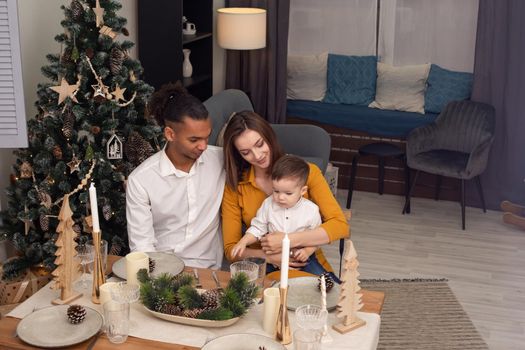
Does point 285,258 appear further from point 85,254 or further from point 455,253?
point 455,253

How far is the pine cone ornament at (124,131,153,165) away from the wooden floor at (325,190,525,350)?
1689mm

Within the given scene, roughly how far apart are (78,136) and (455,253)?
105 inches

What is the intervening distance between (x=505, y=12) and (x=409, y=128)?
1089mm

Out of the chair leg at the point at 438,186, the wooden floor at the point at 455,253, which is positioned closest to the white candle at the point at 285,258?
the wooden floor at the point at 455,253

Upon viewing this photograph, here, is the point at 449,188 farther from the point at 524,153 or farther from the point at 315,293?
the point at 315,293

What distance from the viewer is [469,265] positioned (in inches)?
189

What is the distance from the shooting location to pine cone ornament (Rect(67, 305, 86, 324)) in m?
2.33

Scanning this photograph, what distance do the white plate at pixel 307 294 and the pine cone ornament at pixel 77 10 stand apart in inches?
64.1

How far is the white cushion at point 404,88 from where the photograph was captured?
5988mm

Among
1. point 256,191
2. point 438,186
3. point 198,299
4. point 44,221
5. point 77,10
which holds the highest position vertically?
point 77,10

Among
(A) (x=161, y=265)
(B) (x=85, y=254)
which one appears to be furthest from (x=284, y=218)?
(B) (x=85, y=254)

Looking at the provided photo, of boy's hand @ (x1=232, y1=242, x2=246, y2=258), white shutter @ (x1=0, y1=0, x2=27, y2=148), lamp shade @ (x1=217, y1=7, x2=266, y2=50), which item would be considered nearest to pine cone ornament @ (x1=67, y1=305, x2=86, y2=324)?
boy's hand @ (x1=232, y1=242, x2=246, y2=258)

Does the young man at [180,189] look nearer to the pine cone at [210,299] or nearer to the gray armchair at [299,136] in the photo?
Answer: the pine cone at [210,299]

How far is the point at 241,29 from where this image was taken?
5762mm
